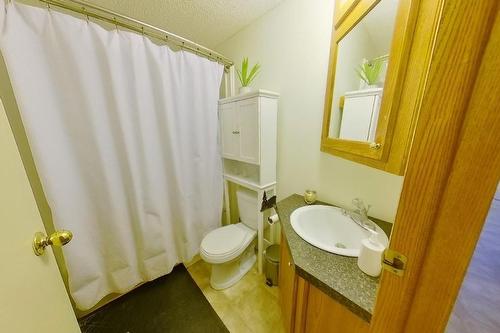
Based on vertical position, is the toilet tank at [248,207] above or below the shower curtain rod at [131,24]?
below

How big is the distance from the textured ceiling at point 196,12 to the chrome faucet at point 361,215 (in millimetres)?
1476

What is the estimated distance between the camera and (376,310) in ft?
1.25

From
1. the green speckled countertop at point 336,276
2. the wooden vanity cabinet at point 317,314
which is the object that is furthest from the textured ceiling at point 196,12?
the wooden vanity cabinet at point 317,314

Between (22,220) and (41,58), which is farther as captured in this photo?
(41,58)

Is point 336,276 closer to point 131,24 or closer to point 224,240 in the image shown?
point 224,240

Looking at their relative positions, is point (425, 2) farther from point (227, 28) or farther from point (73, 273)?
point (73, 273)

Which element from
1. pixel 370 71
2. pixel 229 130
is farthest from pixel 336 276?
pixel 229 130

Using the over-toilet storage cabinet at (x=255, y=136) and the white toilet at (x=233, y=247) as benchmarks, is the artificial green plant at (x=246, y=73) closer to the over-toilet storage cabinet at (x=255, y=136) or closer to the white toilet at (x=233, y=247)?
the over-toilet storage cabinet at (x=255, y=136)

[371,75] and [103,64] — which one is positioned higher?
[103,64]

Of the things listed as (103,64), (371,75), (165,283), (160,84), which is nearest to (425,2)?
(371,75)

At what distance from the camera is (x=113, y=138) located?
1.14m

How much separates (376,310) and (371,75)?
2.89 ft

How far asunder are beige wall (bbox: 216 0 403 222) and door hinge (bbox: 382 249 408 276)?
2.43 feet

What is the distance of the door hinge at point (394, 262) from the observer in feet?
1.06
